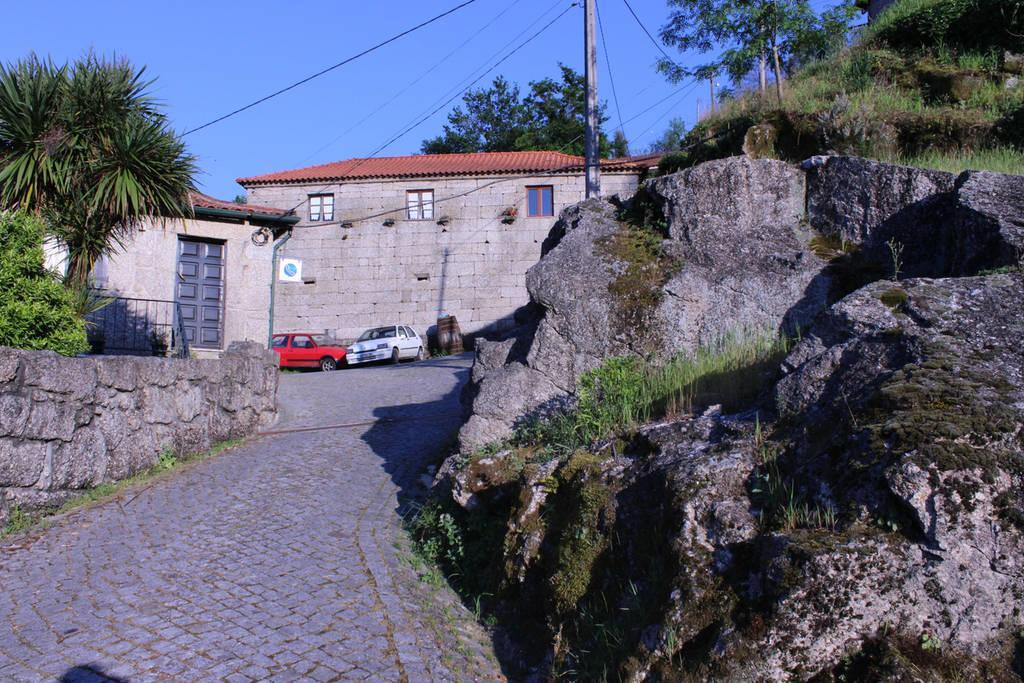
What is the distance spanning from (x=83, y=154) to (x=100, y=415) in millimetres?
3202

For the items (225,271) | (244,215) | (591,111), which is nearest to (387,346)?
(225,271)

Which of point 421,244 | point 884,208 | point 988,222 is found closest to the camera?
point 988,222

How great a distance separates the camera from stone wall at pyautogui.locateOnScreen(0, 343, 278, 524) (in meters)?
6.62

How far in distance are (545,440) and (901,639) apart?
10.8 ft

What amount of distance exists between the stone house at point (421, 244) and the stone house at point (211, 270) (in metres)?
12.5

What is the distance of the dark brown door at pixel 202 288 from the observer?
16.3m

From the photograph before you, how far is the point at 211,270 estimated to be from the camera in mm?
16453

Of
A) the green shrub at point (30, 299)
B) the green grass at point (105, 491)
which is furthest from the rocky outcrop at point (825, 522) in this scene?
the green shrub at point (30, 299)

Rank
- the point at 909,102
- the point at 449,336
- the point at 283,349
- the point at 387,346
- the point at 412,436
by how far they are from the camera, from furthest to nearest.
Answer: the point at 449,336 < the point at 387,346 < the point at 283,349 < the point at 909,102 < the point at 412,436

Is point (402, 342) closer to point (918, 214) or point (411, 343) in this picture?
point (411, 343)

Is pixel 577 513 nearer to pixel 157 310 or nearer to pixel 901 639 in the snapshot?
pixel 901 639

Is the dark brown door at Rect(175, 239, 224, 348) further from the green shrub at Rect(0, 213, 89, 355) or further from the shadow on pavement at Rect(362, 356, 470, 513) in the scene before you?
the green shrub at Rect(0, 213, 89, 355)

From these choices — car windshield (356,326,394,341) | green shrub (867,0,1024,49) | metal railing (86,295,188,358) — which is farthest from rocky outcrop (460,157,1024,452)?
car windshield (356,326,394,341)

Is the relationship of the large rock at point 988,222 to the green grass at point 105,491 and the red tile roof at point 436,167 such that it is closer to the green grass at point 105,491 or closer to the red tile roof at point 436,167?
the green grass at point 105,491
